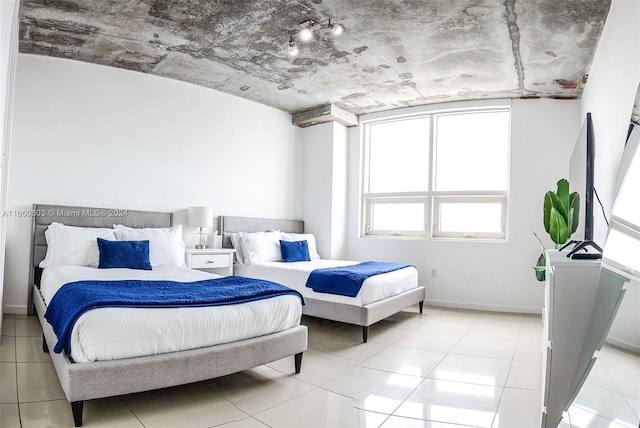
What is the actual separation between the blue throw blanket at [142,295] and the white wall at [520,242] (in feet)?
10.6

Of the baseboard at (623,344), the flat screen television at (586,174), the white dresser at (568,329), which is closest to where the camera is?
the baseboard at (623,344)

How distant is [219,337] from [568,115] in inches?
194

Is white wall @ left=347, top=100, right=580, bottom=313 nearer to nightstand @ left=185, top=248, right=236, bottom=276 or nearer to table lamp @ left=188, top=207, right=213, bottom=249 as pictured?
nightstand @ left=185, top=248, right=236, bottom=276

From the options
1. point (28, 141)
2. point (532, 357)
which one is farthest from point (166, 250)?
point (532, 357)

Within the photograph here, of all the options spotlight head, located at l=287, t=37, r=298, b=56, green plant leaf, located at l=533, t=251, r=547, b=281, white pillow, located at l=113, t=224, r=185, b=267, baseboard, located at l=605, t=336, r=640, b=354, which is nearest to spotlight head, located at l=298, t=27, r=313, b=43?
spotlight head, located at l=287, t=37, r=298, b=56

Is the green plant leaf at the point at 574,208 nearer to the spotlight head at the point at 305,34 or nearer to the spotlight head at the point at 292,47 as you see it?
the spotlight head at the point at 305,34

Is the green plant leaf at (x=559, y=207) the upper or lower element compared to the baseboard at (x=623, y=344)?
upper

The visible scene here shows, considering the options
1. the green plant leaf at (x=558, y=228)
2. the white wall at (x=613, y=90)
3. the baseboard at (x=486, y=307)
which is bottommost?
the baseboard at (x=486, y=307)

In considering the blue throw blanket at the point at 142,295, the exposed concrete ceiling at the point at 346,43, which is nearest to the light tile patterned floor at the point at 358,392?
the blue throw blanket at the point at 142,295

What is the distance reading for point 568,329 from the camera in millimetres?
1810

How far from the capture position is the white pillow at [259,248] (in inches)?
187

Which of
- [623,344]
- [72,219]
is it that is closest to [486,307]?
[623,344]

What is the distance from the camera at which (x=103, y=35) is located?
3582mm

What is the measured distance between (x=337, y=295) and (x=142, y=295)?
1912mm
